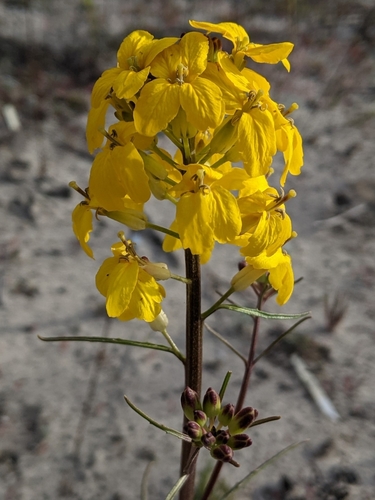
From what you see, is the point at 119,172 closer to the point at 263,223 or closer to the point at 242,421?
the point at 263,223

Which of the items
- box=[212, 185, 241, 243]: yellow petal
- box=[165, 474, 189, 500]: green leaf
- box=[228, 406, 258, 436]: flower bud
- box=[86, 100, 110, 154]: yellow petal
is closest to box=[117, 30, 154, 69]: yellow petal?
box=[86, 100, 110, 154]: yellow petal

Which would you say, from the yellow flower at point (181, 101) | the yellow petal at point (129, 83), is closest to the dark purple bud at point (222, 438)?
the yellow flower at point (181, 101)

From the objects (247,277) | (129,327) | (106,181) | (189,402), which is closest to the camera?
(106,181)

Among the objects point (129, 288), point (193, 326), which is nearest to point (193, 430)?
point (193, 326)

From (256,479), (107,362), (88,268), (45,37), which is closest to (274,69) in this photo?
(45,37)

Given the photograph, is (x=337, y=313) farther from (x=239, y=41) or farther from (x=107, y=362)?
(x=239, y=41)

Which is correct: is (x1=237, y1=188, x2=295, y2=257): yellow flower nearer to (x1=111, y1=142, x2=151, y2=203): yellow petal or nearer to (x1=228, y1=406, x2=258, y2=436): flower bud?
(x1=111, y1=142, x2=151, y2=203): yellow petal
